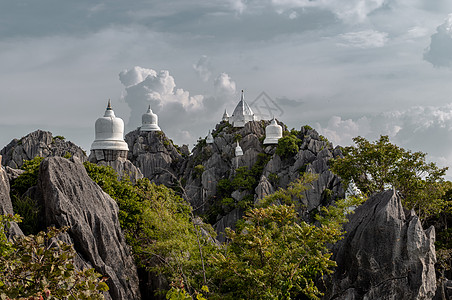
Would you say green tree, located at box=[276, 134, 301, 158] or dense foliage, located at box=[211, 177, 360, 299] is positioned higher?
green tree, located at box=[276, 134, 301, 158]

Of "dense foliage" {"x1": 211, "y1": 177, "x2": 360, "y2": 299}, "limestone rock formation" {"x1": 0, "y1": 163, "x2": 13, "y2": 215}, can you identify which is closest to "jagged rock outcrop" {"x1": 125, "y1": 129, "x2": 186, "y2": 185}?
"limestone rock formation" {"x1": 0, "y1": 163, "x2": 13, "y2": 215}

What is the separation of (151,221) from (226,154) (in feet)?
141

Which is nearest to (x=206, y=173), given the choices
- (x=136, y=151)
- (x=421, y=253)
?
(x=136, y=151)

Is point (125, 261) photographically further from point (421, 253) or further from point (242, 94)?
point (242, 94)

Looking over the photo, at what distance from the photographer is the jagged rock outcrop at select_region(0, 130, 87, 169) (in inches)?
2062

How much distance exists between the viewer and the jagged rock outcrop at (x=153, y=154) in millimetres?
61734

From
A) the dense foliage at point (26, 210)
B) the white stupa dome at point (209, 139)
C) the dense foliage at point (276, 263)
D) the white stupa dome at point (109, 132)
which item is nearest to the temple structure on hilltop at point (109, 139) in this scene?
the white stupa dome at point (109, 132)

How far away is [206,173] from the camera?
5631 cm

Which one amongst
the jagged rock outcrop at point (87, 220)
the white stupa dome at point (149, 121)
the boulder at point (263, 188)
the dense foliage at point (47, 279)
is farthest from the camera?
the white stupa dome at point (149, 121)

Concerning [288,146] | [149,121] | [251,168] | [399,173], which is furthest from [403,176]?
[149,121]

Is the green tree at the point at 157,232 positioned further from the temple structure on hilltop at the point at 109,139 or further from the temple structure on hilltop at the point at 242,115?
the temple structure on hilltop at the point at 242,115

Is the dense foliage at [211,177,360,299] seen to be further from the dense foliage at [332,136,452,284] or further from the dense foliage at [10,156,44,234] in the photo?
the dense foliage at [332,136,452,284]

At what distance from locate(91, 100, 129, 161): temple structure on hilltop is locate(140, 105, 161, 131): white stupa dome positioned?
33.7 metres

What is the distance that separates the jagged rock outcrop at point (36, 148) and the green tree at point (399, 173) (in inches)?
1513
